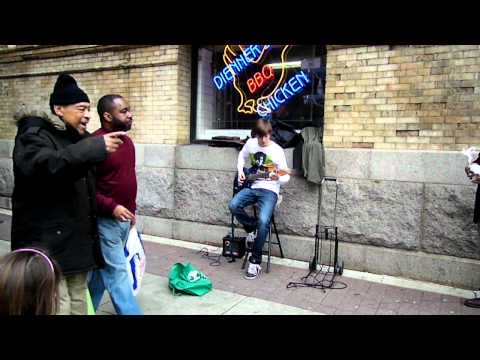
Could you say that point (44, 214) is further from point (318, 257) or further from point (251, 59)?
point (251, 59)

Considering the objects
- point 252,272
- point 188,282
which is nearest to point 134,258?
point 188,282

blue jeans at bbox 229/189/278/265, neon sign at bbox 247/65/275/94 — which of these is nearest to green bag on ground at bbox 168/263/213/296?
blue jeans at bbox 229/189/278/265

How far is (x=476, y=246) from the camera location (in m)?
4.60

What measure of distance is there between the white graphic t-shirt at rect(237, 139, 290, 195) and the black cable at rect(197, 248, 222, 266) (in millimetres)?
1194

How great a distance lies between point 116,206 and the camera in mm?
3176

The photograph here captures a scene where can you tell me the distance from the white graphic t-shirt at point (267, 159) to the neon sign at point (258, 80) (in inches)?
46.8

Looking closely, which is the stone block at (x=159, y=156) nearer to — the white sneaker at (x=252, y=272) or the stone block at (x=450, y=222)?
the white sneaker at (x=252, y=272)

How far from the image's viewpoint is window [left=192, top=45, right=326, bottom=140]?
19.5 ft

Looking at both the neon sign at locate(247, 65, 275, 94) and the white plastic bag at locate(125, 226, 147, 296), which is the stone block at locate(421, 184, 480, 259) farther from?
the white plastic bag at locate(125, 226, 147, 296)

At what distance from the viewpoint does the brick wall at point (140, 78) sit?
21.8ft

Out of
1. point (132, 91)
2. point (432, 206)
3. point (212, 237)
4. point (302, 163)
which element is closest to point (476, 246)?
point (432, 206)

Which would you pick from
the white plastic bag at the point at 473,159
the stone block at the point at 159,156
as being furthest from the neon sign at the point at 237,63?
the white plastic bag at the point at 473,159
